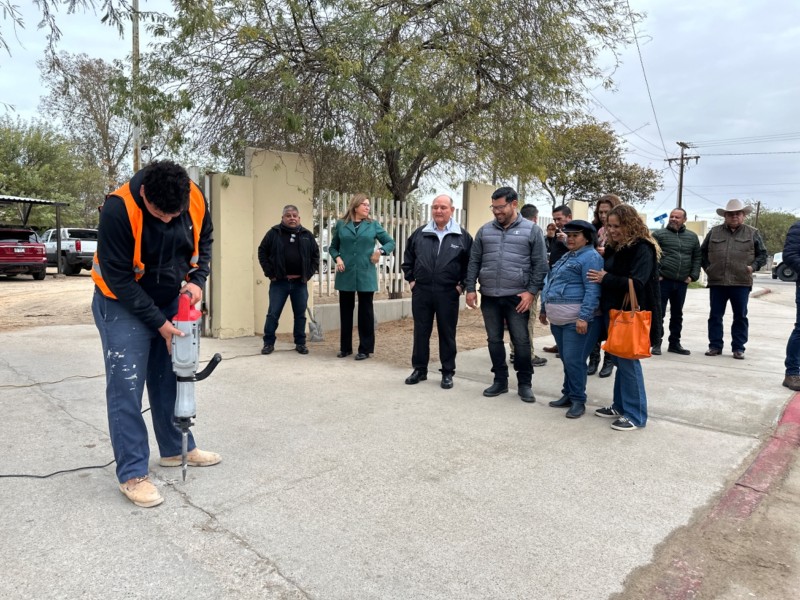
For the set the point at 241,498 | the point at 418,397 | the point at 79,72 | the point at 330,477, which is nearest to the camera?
the point at 241,498

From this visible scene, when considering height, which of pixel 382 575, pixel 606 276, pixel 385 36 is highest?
pixel 385 36

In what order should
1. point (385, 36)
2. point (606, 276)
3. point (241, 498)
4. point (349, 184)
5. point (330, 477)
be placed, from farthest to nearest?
point (349, 184) → point (385, 36) → point (606, 276) → point (330, 477) → point (241, 498)

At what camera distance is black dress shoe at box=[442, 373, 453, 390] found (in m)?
5.65

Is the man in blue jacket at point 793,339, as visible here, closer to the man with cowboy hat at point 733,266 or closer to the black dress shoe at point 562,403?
the man with cowboy hat at point 733,266

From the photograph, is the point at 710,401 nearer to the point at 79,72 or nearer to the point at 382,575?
the point at 382,575

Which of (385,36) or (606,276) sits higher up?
(385,36)

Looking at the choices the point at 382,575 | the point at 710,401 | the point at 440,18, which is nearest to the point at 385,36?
the point at 440,18

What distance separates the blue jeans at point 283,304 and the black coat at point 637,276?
3.79 metres

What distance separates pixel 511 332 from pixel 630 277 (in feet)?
4.31

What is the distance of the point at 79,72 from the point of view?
21625mm

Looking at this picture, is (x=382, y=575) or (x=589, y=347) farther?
(x=589, y=347)

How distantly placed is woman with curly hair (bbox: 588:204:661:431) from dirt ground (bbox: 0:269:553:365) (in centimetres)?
279

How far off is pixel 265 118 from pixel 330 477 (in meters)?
6.18

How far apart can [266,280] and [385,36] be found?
400cm
